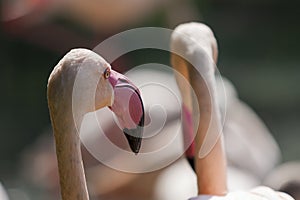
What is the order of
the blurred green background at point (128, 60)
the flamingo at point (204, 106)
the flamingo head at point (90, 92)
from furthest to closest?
the blurred green background at point (128, 60) → the flamingo at point (204, 106) → the flamingo head at point (90, 92)

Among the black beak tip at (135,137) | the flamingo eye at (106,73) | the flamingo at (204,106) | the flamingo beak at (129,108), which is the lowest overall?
the flamingo at (204,106)

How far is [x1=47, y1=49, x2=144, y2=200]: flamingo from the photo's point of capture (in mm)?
1586

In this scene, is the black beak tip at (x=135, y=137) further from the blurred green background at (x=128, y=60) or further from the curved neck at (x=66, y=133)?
the blurred green background at (x=128, y=60)

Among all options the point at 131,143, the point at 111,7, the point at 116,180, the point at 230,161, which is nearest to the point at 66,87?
the point at 131,143

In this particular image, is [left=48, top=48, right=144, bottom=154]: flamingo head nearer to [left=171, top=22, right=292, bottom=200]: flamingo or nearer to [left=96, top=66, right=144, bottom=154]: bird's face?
[left=96, top=66, right=144, bottom=154]: bird's face

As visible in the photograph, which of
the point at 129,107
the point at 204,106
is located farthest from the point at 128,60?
the point at 129,107

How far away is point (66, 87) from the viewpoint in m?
1.58

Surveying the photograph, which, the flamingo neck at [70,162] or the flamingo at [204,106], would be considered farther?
the flamingo at [204,106]

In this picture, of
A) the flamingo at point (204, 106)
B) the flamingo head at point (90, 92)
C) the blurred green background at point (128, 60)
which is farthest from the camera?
the blurred green background at point (128, 60)

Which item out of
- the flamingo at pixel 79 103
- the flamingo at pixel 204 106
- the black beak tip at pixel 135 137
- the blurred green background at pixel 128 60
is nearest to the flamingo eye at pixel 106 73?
the flamingo at pixel 79 103

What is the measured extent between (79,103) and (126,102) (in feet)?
0.32

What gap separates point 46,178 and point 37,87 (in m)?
1.87

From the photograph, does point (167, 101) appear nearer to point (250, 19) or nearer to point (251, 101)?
point (251, 101)

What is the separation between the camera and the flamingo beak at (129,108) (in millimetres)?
1666
